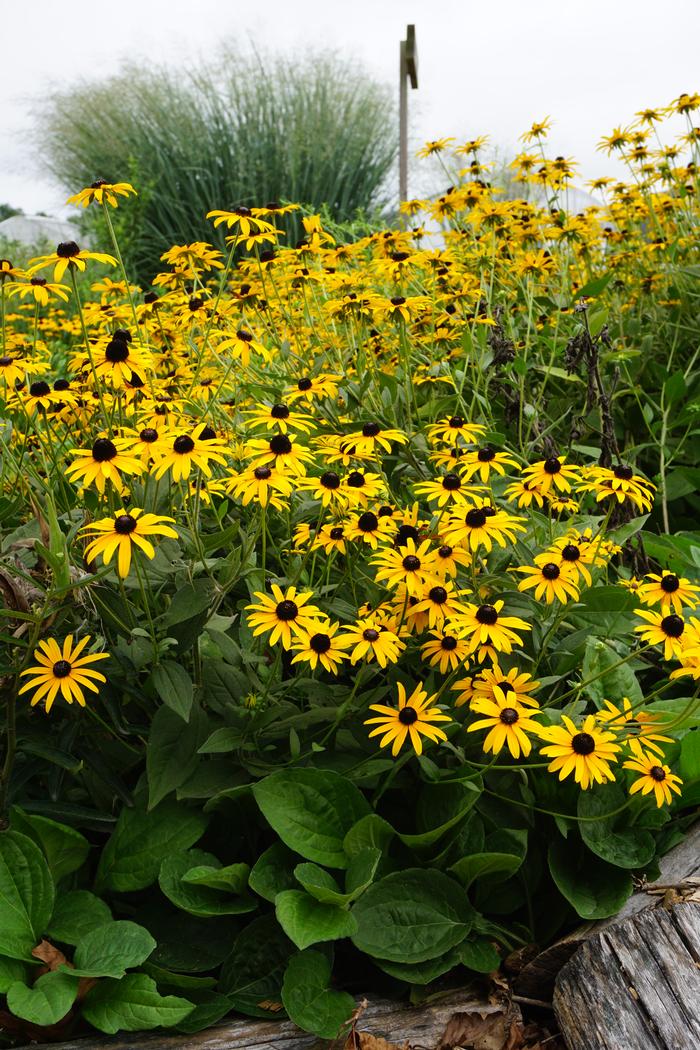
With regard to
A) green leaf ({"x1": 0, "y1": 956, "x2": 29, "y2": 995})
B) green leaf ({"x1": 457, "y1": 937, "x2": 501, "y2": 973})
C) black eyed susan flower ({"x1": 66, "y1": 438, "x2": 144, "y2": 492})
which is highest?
black eyed susan flower ({"x1": 66, "y1": 438, "x2": 144, "y2": 492})

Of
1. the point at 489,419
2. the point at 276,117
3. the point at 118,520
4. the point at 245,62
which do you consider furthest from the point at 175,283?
the point at 245,62

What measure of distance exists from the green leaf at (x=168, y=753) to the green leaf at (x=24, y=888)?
0.70 feet

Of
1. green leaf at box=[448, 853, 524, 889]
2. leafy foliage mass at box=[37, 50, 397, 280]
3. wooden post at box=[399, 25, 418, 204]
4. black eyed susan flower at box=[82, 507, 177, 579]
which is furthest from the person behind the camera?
leafy foliage mass at box=[37, 50, 397, 280]

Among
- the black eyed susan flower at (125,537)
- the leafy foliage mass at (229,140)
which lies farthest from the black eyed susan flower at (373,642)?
the leafy foliage mass at (229,140)

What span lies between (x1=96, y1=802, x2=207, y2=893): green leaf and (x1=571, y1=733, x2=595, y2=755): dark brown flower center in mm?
688

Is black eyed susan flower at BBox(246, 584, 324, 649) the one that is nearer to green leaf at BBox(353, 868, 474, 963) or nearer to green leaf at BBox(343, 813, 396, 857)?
green leaf at BBox(343, 813, 396, 857)

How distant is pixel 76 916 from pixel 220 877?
0.27m

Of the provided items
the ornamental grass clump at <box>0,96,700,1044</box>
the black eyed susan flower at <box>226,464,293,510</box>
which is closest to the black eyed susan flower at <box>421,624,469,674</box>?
the ornamental grass clump at <box>0,96,700,1044</box>

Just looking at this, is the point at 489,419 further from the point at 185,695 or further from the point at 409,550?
the point at 185,695

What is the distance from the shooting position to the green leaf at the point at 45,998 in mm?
1453

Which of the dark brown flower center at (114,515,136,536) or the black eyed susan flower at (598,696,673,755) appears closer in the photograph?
the dark brown flower center at (114,515,136,536)

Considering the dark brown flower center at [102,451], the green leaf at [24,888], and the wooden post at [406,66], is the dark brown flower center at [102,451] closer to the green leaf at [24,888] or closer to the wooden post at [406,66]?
the green leaf at [24,888]

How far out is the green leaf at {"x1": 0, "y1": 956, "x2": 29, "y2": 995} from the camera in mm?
1529

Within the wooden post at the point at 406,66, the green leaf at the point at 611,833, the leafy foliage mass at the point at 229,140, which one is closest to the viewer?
the green leaf at the point at 611,833
